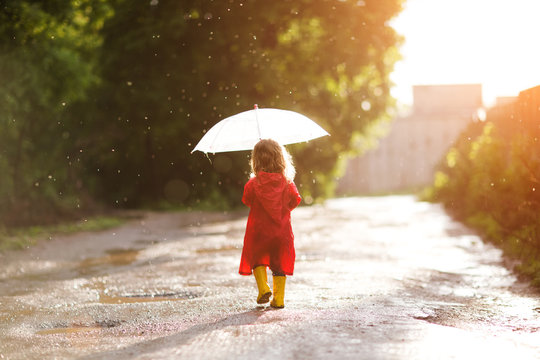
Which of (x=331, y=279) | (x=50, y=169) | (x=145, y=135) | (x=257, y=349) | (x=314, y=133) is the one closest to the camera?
(x=257, y=349)

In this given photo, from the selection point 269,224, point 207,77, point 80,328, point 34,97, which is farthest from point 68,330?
point 207,77

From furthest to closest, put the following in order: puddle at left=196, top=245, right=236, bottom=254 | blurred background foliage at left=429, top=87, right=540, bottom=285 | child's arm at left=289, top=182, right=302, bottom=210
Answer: puddle at left=196, top=245, right=236, bottom=254 < blurred background foliage at left=429, top=87, right=540, bottom=285 < child's arm at left=289, top=182, right=302, bottom=210

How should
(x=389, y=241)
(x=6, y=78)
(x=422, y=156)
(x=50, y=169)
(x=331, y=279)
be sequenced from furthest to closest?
(x=422, y=156) < (x=50, y=169) < (x=6, y=78) < (x=389, y=241) < (x=331, y=279)

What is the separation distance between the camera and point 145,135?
883 inches

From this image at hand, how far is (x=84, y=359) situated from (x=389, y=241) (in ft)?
27.6

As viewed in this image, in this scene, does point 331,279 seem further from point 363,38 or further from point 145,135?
point 145,135

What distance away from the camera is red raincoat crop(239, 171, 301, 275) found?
5969mm

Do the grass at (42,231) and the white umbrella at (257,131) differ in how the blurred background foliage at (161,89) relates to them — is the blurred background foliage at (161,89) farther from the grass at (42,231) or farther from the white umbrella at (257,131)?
the white umbrella at (257,131)

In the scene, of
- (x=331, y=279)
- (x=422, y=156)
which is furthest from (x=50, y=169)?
(x=422, y=156)

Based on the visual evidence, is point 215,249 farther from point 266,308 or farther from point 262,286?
point 266,308

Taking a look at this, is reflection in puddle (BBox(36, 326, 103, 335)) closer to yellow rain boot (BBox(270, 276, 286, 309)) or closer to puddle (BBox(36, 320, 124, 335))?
puddle (BBox(36, 320, 124, 335))

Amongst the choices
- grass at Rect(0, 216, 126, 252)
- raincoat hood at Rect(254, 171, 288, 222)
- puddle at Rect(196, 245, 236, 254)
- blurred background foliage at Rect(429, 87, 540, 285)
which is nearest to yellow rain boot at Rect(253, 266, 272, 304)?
raincoat hood at Rect(254, 171, 288, 222)

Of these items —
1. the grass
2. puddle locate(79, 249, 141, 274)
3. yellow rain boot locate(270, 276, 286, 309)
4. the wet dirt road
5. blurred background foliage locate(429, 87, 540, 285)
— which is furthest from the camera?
the grass

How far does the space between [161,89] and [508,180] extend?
42.9ft
